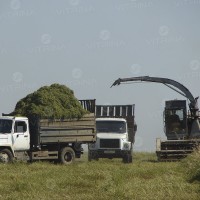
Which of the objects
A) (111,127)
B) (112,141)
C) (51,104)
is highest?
(51,104)

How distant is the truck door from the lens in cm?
1933

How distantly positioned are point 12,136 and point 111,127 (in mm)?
6838

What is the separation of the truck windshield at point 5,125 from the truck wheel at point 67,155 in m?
3.27

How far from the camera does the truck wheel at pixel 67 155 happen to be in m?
21.5

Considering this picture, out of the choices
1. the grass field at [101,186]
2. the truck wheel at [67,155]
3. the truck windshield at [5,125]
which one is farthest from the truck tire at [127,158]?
the grass field at [101,186]

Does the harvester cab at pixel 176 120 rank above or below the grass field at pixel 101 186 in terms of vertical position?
above

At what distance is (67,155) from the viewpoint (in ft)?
71.8

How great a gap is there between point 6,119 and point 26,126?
3.46 ft

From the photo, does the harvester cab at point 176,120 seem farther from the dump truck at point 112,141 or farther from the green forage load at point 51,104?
the green forage load at point 51,104

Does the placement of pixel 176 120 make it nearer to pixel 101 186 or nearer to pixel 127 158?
pixel 127 158

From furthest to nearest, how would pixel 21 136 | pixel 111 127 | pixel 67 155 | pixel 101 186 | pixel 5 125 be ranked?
pixel 111 127 < pixel 67 155 < pixel 21 136 < pixel 5 125 < pixel 101 186

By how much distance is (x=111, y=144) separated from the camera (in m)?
23.8

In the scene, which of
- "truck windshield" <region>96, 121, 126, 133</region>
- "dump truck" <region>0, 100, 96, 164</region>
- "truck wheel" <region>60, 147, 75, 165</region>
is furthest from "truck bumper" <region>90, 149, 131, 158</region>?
"truck wheel" <region>60, 147, 75, 165</region>

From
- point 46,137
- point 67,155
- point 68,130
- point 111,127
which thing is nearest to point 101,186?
point 46,137
